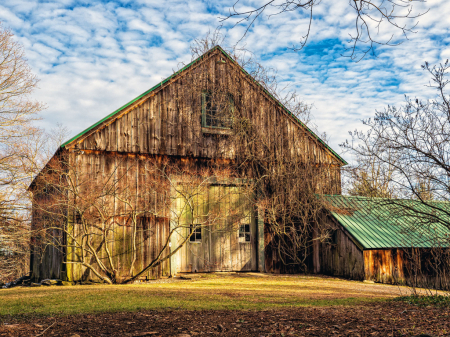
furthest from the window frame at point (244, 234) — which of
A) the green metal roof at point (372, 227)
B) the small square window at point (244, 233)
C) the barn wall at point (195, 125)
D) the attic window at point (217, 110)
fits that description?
the attic window at point (217, 110)

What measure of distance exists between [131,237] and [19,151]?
7.90 m

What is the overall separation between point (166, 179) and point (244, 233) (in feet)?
12.3

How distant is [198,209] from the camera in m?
15.6

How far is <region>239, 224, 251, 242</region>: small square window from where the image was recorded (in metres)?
16.2

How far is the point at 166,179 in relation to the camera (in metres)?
14.9

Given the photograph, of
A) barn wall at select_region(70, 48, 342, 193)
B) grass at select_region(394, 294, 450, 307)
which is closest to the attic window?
barn wall at select_region(70, 48, 342, 193)

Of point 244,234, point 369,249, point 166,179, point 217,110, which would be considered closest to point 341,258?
point 369,249

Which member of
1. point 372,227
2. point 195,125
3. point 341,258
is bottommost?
point 341,258

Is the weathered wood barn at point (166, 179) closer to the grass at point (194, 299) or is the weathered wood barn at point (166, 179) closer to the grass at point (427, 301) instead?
the grass at point (194, 299)

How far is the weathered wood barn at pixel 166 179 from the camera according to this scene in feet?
44.3

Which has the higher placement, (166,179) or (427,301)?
(166,179)

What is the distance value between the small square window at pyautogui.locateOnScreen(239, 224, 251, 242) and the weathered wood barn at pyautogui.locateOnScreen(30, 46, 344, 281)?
4 cm

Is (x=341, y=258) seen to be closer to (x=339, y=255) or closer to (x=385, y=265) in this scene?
(x=339, y=255)

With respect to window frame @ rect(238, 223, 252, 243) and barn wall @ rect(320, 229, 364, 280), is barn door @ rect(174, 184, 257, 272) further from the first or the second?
barn wall @ rect(320, 229, 364, 280)
